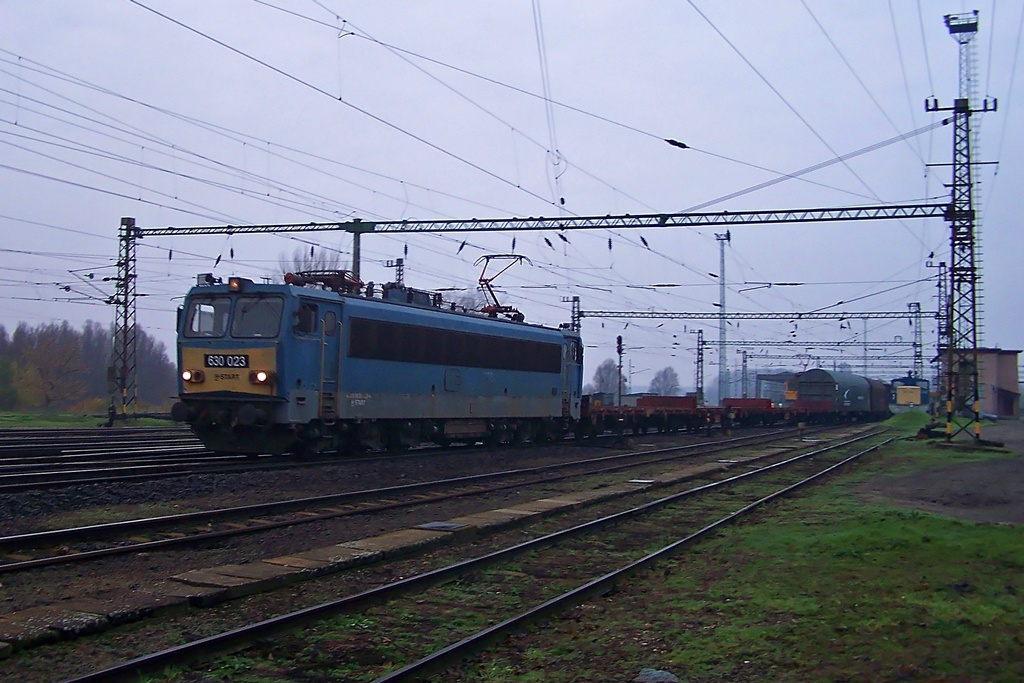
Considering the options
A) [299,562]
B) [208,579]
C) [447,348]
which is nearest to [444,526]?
[299,562]

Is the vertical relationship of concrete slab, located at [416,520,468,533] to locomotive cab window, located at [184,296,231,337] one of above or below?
below

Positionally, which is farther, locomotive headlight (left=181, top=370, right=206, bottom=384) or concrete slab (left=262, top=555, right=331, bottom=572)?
locomotive headlight (left=181, top=370, right=206, bottom=384)

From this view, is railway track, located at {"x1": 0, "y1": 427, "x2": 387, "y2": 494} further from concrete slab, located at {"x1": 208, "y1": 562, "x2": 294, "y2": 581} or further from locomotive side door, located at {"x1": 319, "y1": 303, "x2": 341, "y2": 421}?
concrete slab, located at {"x1": 208, "y1": 562, "x2": 294, "y2": 581}

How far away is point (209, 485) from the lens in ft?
45.2

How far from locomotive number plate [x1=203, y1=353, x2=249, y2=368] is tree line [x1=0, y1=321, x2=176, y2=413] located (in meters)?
19.7

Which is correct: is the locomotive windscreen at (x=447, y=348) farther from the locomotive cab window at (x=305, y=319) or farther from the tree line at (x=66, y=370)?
the tree line at (x=66, y=370)

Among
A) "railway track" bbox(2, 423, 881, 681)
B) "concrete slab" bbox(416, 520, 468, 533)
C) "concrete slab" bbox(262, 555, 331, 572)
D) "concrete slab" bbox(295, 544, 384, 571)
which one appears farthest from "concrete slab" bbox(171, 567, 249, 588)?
"concrete slab" bbox(416, 520, 468, 533)

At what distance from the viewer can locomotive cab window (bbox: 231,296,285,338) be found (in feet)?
55.6

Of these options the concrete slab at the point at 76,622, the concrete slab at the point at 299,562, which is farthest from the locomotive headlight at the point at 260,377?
the concrete slab at the point at 76,622

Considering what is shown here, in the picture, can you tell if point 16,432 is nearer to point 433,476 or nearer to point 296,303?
point 296,303

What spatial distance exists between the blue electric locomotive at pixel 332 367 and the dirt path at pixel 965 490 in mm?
9537

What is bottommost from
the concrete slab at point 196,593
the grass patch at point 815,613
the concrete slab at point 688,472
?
the grass patch at point 815,613

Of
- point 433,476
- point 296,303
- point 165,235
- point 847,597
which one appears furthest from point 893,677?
point 165,235

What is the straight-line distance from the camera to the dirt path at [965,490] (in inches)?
577
